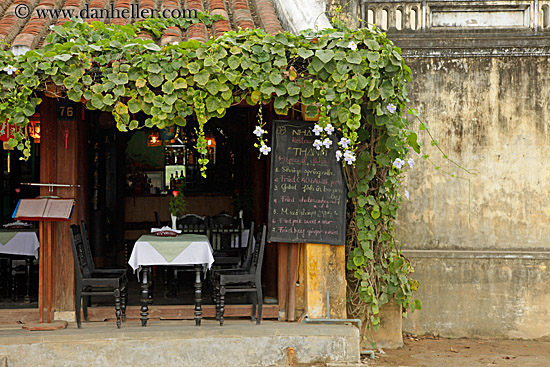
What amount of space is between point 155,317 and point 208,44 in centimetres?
299

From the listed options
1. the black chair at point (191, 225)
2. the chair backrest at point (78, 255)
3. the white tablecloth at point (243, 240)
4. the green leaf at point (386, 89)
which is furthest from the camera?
the white tablecloth at point (243, 240)

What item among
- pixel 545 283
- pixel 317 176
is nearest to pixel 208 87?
pixel 317 176

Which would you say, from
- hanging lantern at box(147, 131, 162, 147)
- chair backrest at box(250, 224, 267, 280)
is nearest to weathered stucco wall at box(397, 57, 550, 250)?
chair backrest at box(250, 224, 267, 280)

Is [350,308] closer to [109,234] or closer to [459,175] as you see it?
[459,175]

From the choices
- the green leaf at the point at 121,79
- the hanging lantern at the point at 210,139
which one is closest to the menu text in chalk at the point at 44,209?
the green leaf at the point at 121,79

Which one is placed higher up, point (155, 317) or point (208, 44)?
point (208, 44)

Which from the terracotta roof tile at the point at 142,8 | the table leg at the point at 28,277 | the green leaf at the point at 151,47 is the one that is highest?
the terracotta roof tile at the point at 142,8

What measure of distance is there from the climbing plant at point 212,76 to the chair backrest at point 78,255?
948mm

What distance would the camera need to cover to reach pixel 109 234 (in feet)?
37.0

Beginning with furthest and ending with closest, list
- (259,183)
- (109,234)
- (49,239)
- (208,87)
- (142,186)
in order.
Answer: (142,186), (109,234), (259,183), (49,239), (208,87)

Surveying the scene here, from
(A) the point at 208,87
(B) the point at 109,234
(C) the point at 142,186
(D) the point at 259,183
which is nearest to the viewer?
(A) the point at 208,87

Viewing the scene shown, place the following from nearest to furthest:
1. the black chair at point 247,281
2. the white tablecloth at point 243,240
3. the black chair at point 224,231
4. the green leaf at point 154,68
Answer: the green leaf at point 154,68 → the black chair at point 247,281 → the black chair at point 224,231 → the white tablecloth at point 243,240

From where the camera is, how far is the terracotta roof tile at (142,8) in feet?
21.4

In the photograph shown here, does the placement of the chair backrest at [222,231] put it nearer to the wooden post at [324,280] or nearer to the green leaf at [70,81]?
the wooden post at [324,280]
